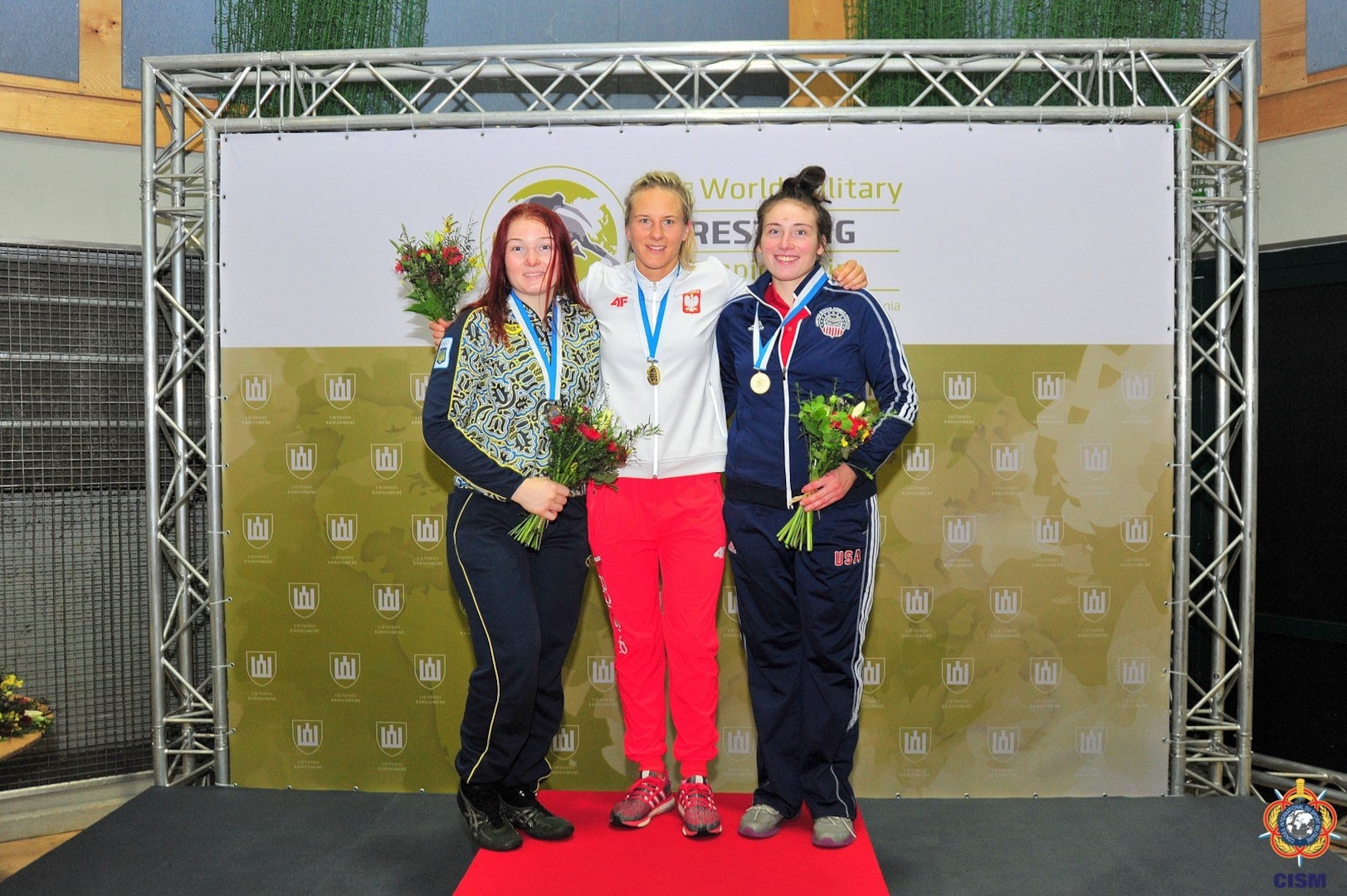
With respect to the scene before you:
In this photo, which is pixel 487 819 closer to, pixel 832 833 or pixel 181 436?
pixel 832 833

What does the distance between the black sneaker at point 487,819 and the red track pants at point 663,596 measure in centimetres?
44

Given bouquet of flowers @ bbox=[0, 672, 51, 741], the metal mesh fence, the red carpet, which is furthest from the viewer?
the metal mesh fence

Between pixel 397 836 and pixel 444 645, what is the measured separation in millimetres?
782

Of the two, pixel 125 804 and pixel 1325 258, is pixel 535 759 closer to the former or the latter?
pixel 125 804

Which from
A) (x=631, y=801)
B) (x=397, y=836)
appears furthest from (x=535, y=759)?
(x=397, y=836)

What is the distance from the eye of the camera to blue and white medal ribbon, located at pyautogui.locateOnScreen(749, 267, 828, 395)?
292 centimetres

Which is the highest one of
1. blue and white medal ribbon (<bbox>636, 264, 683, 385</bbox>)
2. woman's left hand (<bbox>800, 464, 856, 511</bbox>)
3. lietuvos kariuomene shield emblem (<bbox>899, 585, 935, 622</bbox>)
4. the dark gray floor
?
blue and white medal ribbon (<bbox>636, 264, 683, 385</bbox>)

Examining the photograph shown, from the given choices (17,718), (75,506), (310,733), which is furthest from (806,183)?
(75,506)

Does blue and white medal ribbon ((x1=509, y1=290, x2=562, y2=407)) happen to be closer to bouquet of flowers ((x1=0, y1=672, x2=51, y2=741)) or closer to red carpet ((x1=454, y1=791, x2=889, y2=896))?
red carpet ((x1=454, y1=791, x2=889, y2=896))

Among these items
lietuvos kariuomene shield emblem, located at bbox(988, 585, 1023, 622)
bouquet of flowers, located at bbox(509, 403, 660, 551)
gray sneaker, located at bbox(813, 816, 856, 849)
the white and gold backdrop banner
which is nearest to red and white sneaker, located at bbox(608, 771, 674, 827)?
gray sneaker, located at bbox(813, 816, 856, 849)

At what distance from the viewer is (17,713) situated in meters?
3.38

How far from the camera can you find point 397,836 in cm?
330

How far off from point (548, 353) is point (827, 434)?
892mm

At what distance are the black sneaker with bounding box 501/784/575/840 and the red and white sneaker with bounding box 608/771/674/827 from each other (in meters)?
0.16
